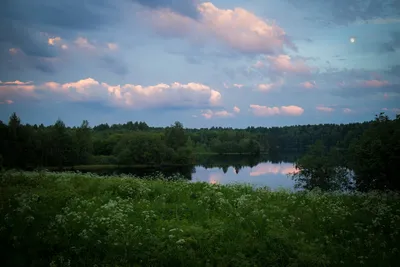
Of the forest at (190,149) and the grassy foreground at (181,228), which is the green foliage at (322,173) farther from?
the grassy foreground at (181,228)

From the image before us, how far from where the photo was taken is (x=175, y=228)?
34.2ft

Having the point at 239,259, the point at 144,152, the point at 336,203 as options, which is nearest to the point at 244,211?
the point at 239,259

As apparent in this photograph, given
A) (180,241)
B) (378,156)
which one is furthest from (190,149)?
(180,241)

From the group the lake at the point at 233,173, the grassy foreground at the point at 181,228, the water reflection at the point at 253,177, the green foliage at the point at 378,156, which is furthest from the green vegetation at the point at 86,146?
the grassy foreground at the point at 181,228

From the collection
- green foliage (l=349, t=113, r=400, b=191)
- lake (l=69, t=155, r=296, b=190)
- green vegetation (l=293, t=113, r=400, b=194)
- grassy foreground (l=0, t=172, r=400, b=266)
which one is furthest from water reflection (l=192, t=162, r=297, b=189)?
grassy foreground (l=0, t=172, r=400, b=266)

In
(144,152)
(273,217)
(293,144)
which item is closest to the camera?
(273,217)

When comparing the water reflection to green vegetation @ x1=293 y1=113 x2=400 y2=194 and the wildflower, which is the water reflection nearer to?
green vegetation @ x1=293 y1=113 x2=400 y2=194

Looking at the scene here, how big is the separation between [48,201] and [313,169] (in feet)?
102

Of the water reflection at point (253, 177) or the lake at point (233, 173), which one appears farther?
the lake at point (233, 173)

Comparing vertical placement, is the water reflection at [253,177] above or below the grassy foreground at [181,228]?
below

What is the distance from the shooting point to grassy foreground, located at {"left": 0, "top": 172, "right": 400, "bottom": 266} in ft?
29.5

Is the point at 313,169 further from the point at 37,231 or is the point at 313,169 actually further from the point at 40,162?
the point at 40,162

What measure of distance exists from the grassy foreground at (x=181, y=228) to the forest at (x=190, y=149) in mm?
16708

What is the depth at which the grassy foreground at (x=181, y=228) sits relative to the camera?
29.5 feet
